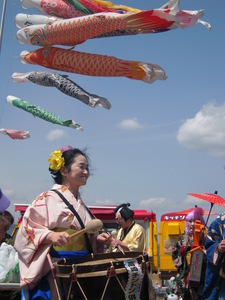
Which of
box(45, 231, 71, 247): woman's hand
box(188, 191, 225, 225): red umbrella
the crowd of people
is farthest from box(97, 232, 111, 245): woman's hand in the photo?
box(188, 191, 225, 225): red umbrella

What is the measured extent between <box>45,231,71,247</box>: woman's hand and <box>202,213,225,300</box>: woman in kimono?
5.86ft

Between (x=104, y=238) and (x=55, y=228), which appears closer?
(x=55, y=228)

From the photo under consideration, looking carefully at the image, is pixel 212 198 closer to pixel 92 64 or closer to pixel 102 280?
pixel 92 64

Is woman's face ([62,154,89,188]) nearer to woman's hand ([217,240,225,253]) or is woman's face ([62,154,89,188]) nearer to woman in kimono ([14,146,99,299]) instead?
woman in kimono ([14,146,99,299])

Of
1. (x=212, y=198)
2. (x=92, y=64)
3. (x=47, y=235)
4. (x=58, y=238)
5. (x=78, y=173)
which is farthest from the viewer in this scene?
(x=212, y=198)

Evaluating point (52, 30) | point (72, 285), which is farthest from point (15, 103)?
point (72, 285)

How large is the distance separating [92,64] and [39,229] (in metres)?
3.16

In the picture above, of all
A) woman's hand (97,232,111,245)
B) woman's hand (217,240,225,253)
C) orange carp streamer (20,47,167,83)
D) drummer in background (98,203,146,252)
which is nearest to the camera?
woman's hand (97,232,111,245)

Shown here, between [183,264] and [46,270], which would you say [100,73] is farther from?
[46,270]

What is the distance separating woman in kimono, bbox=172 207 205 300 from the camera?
5.65 metres

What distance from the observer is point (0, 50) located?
648 centimetres

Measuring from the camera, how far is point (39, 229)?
3.00 meters

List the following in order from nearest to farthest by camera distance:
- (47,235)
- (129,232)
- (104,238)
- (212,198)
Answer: (47,235) < (104,238) < (129,232) < (212,198)

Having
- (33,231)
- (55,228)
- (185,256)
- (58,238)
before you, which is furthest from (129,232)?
(58,238)
